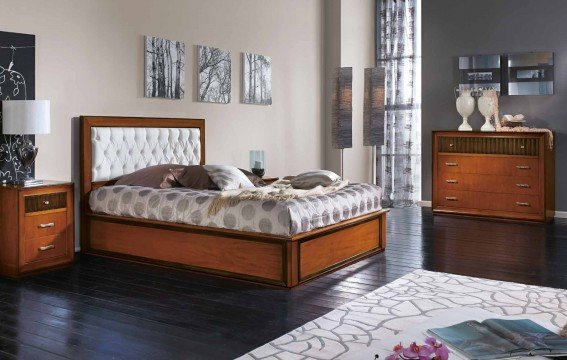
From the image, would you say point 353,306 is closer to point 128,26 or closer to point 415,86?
point 128,26

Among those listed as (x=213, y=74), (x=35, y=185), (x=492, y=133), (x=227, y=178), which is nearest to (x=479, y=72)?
(x=492, y=133)

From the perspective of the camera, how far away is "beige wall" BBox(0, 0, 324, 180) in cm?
496

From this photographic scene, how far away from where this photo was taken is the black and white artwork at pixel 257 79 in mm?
6781

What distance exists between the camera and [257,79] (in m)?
6.95

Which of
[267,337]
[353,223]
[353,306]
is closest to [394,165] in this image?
[353,223]

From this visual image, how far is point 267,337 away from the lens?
10.4 feet

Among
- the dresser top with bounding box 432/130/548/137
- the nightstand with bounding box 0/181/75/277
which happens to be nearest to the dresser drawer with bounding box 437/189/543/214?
the dresser top with bounding box 432/130/548/137

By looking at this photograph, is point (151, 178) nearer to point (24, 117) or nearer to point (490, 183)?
point (24, 117)

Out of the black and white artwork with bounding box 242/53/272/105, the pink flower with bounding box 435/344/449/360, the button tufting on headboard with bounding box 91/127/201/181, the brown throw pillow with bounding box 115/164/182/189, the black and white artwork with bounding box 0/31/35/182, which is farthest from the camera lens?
the black and white artwork with bounding box 242/53/272/105

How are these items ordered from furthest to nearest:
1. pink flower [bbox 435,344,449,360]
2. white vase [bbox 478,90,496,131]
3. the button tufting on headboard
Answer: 1. white vase [bbox 478,90,496,131]
2. the button tufting on headboard
3. pink flower [bbox 435,344,449,360]

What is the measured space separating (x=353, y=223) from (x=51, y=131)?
7.75 feet

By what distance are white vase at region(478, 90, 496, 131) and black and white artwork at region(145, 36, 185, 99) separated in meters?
3.35

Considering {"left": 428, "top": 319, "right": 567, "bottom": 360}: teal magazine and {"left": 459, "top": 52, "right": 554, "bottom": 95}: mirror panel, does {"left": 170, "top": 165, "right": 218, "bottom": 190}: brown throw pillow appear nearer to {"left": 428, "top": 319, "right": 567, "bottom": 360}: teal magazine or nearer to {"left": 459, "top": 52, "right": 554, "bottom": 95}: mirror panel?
{"left": 428, "top": 319, "right": 567, "bottom": 360}: teal magazine

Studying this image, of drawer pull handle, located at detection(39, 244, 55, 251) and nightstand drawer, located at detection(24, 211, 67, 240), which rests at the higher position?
nightstand drawer, located at detection(24, 211, 67, 240)
